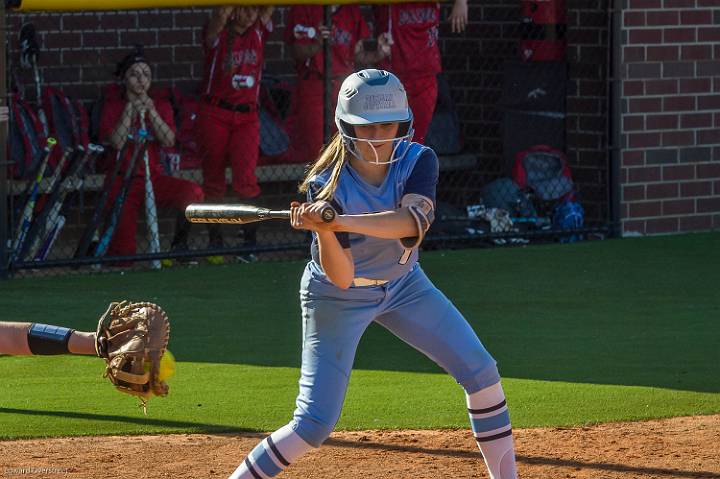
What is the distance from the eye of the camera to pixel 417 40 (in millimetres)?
11039

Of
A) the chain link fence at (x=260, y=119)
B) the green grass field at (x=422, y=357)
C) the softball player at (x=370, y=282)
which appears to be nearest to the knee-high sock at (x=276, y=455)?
the softball player at (x=370, y=282)

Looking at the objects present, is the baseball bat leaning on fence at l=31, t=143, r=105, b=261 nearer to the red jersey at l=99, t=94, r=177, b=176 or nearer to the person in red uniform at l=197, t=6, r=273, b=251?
the red jersey at l=99, t=94, r=177, b=176

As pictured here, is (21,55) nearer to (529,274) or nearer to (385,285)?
(529,274)

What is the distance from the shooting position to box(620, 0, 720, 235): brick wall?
11789 mm

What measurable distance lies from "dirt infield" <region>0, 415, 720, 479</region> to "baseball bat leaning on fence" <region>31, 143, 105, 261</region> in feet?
13.9

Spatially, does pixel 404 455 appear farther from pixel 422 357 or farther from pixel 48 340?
pixel 48 340

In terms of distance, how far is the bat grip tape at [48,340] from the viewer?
4.25m

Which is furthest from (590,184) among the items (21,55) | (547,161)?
(21,55)

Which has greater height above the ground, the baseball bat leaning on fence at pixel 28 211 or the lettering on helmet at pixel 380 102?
the lettering on helmet at pixel 380 102

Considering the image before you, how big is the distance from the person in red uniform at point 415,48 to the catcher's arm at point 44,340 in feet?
22.5

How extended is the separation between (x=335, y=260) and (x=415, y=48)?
685cm

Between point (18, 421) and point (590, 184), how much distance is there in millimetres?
6795

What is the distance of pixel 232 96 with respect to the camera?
1044 cm

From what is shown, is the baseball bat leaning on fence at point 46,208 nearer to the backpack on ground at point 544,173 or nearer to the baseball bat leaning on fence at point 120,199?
the baseball bat leaning on fence at point 120,199
